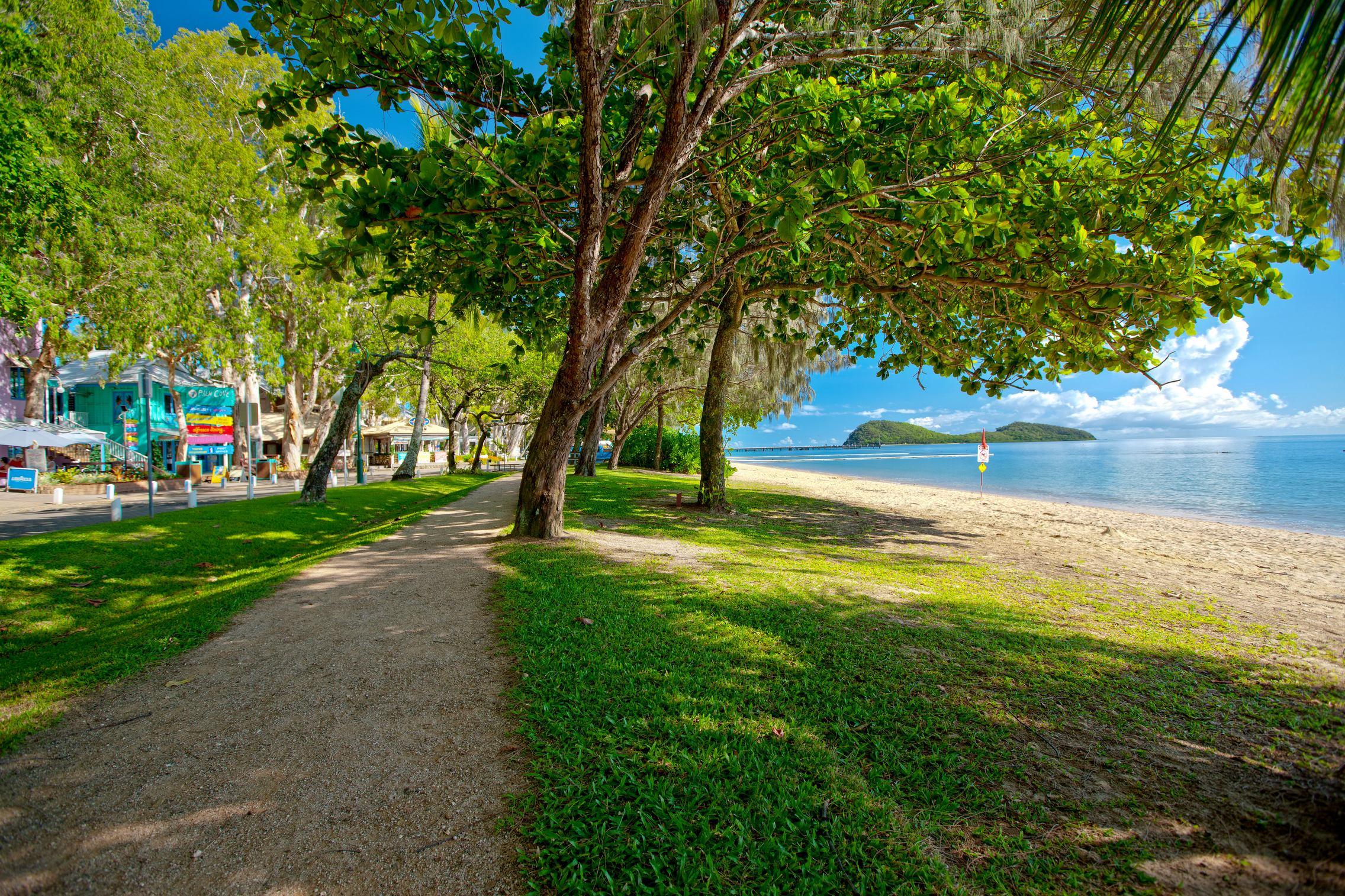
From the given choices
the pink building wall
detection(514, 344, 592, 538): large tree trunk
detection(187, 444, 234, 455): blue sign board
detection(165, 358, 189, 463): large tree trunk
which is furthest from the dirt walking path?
detection(187, 444, 234, 455): blue sign board

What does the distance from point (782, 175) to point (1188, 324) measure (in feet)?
16.7

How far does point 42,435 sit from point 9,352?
506cm

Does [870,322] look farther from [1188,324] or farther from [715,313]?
[1188,324]

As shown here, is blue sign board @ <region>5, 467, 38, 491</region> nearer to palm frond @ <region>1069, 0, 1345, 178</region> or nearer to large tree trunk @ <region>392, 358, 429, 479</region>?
large tree trunk @ <region>392, 358, 429, 479</region>

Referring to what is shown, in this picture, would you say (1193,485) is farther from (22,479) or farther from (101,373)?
(101,373)

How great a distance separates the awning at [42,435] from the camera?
1794 centimetres

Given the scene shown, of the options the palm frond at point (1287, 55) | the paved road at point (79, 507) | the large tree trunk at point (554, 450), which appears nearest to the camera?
the palm frond at point (1287, 55)

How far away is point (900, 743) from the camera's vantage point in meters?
2.85

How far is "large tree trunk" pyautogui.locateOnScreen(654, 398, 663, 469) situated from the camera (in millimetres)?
27203

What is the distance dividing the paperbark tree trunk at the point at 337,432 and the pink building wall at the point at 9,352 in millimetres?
16447

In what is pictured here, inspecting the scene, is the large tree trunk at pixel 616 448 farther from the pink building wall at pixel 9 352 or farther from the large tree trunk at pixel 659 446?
the pink building wall at pixel 9 352

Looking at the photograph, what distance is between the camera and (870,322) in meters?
12.1

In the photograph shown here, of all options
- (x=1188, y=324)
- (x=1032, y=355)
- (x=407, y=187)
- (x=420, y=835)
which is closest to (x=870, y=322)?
(x=1032, y=355)

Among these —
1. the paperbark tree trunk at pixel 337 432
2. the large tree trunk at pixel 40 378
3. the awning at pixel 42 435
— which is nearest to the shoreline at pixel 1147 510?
the paperbark tree trunk at pixel 337 432
